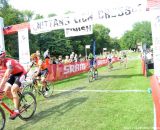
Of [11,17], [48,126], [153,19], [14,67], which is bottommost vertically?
[48,126]

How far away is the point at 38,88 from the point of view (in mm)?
13555

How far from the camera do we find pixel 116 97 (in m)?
12.6

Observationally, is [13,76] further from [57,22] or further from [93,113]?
[57,22]

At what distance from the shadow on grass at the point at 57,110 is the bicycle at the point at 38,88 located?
1.69 meters

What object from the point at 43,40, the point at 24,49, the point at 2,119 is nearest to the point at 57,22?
the point at 24,49

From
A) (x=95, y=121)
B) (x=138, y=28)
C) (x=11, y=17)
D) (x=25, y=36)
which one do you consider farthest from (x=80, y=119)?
(x=138, y=28)

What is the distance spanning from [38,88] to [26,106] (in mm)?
4150

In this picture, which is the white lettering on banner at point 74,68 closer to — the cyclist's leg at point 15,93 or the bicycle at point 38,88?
the bicycle at point 38,88

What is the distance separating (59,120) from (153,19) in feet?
16.9

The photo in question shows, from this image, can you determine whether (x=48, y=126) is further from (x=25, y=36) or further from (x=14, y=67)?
(x=25, y=36)

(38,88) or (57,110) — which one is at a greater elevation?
(38,88)

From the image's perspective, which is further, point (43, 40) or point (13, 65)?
point (43, 40)

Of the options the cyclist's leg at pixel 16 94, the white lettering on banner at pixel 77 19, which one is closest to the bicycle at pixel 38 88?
the cyclist's leg at pixel 16 94

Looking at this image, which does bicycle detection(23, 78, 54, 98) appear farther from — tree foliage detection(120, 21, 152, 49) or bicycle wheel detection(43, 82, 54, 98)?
tree foliage detection(120, 21, 152, 49)
